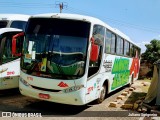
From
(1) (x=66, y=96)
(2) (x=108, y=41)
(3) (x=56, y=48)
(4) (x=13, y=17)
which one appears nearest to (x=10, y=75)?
(3) (x=56, y=48)

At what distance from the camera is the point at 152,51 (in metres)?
36.8

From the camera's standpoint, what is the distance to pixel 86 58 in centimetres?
894

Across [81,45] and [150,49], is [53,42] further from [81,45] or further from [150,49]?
[150,49]

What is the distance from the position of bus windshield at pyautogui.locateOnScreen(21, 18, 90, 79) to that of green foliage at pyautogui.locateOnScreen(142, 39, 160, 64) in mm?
28169

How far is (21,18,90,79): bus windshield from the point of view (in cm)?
886

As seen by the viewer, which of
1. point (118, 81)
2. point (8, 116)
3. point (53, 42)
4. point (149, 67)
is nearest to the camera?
point (8, 116)

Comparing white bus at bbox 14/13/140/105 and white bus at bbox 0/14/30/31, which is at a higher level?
white bus at bbox 0/14/30/31

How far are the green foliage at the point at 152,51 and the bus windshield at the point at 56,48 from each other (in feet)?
92.4

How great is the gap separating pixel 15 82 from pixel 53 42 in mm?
3447

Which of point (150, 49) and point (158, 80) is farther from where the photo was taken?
point (150, 49)

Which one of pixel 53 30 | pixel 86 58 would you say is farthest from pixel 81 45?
pixel 53 30

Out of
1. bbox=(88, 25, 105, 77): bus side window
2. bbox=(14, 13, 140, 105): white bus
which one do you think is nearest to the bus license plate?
bbox=(14, 13, 140, 105): white bus

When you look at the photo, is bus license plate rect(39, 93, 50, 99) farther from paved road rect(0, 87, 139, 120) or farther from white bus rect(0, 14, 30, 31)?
white bus rect(0, 14, 30, 31)

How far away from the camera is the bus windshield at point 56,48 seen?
8.86 meters
